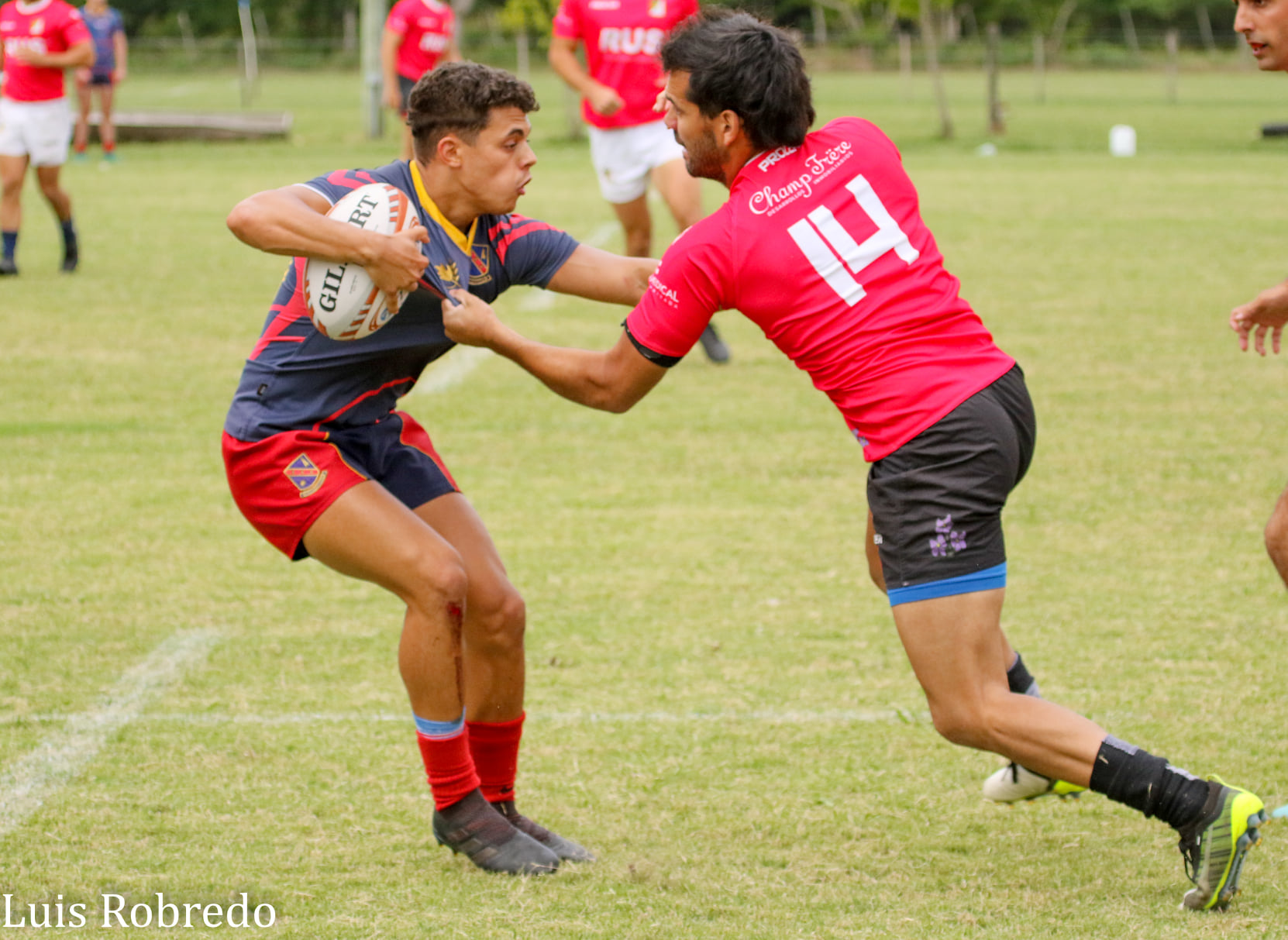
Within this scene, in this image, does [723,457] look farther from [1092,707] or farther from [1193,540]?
[1092,707]

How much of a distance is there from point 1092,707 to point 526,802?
1.82 metres

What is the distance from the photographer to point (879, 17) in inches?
2500

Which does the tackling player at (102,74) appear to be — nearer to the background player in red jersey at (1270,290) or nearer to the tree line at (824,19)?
the background player in red jersey at (1270,290)

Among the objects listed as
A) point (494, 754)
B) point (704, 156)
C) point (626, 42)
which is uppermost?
point (704, 156)

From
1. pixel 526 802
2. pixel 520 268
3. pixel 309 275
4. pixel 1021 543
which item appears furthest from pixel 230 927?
pixel 1021 543

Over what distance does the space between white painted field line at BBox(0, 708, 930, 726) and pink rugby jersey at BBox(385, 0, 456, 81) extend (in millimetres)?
10345

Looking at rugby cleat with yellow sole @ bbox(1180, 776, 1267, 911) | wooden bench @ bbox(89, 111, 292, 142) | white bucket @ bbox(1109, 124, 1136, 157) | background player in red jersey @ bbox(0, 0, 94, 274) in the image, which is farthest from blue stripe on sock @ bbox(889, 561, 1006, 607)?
wooden bench @ bbox(89, 111, 292, 142)

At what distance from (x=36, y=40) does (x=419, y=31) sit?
336 centimetres

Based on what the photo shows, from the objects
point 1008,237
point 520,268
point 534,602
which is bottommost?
point 1008,237

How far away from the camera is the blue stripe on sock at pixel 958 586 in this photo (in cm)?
350

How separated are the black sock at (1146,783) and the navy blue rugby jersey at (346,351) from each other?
1926 millimetres

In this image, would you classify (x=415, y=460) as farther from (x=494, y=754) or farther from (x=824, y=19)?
(x=824, y=19)

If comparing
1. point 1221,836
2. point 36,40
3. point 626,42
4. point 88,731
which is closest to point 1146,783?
point 1221,836

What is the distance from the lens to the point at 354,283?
376cm
